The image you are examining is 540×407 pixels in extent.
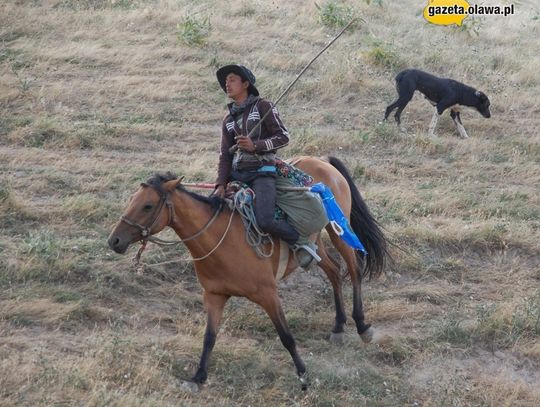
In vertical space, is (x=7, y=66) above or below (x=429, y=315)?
above

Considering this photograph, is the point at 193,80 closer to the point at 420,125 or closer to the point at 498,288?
the point at 420,125

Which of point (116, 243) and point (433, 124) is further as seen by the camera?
point (433, 124)

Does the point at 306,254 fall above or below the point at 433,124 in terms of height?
above

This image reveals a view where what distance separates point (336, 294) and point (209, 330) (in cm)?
163

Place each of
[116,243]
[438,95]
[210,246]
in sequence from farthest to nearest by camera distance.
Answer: [438,95] < [210,246] < [116,243]

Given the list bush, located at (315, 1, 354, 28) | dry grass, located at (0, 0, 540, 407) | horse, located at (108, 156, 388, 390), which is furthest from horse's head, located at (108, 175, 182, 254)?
bush, located at (315, 1, 354, 28)

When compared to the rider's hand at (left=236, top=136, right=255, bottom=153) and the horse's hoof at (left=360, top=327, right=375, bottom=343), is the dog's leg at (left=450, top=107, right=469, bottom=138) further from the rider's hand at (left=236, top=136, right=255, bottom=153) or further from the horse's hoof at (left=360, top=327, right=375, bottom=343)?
the rider's hand at (left=236, top=136, right=255, bottom=153)

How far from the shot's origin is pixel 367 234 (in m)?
7.97

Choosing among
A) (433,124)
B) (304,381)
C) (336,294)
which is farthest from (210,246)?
(433,124)

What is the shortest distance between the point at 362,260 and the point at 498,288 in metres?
1.62

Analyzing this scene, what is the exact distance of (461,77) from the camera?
52.9 ft

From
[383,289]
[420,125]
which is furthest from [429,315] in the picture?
[420,125]

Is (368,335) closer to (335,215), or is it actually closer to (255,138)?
(335,215)

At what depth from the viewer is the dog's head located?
13.9 metres
